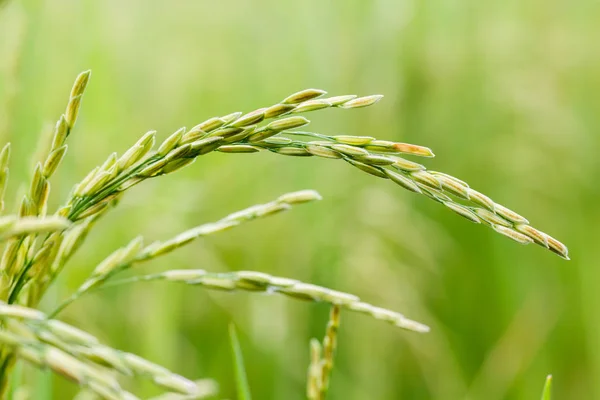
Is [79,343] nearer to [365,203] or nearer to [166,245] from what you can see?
[166,245]

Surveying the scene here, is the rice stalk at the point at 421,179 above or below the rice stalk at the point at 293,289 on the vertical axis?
above

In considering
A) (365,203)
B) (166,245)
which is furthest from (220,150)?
(365,203)

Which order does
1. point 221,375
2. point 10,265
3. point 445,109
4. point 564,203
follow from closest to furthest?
point 10,265 < point 221,375 < point 564,203 < point 445,109

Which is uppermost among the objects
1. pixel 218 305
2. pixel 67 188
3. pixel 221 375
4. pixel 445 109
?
pixel 445 109

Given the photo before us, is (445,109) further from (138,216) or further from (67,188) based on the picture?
(67,188)

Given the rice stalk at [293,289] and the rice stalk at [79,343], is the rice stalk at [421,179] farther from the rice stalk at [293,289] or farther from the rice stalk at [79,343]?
the rice stalk at [79,343]

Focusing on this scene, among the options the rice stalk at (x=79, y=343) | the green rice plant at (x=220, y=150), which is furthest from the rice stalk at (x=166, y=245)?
the rice stalk at (x=79, y=343)

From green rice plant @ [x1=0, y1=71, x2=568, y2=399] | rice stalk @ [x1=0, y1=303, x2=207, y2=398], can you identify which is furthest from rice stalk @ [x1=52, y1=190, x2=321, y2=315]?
rice stalk @ [x1=0, y1=303, x2=207, y2=398]

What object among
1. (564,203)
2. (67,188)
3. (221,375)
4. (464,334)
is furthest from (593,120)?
(67,188)
